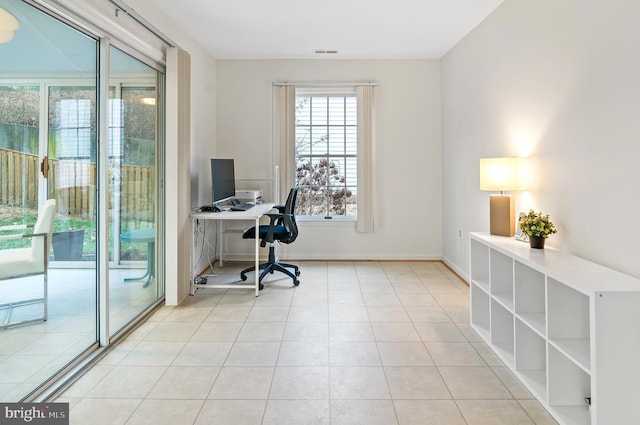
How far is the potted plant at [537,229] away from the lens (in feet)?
8.03

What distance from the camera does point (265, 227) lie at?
4.45 meters

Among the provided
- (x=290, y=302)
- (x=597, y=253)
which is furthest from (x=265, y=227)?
(x=597, y=253)

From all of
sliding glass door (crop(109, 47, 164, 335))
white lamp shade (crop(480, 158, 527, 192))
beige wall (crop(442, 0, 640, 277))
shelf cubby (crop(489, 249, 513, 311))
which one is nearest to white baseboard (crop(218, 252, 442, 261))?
beige wall (crop(442, 0, 640, 277))

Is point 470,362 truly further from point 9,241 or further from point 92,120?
point 92,120

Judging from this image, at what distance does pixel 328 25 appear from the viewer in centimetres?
403

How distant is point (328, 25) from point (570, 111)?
254cm

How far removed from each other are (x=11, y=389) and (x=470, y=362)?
260 centimetres

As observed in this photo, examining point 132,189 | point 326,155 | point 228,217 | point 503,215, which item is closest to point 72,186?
point 132,189

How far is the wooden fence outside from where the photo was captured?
190cm

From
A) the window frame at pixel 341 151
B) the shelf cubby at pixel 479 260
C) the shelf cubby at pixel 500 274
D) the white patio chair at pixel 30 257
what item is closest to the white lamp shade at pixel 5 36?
the white patio chair at pixel 30 257

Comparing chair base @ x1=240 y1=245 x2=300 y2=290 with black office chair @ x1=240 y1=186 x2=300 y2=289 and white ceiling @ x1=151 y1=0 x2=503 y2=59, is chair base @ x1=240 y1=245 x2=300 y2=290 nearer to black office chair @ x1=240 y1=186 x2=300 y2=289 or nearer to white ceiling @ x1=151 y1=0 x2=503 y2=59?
black office chair @ x1=240 y1=186 x2=300 y2=289

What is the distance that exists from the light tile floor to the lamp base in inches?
32.4

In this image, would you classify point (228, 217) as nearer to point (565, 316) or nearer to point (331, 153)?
point (331, 153)

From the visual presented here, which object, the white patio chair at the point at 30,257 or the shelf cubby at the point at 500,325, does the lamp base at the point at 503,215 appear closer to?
the shelf cubby at the point at 500,325
